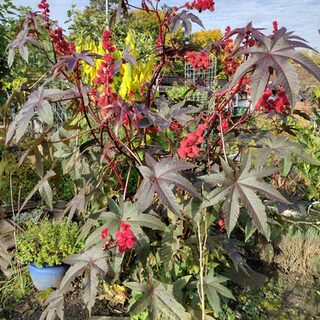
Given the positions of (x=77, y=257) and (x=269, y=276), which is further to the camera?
(x=269, y=276)

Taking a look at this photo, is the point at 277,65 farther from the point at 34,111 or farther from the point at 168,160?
the point at 34,111

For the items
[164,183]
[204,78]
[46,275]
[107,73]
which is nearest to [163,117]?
[107,73]

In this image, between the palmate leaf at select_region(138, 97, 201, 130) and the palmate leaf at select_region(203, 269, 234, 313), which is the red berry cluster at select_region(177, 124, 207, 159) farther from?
the palmate leaf at select_region(203, 269, 234, 313)

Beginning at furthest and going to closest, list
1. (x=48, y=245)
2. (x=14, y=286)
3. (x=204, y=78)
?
(x=14, y=286), (x=48, y=245), (x=204, y=78)

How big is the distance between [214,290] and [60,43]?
1.41 metres

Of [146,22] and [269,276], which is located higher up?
[146,22]

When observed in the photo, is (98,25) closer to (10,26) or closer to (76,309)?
(10,26)

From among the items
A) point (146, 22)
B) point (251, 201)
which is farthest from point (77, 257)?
point (146, 22)

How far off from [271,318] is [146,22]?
60.4ft

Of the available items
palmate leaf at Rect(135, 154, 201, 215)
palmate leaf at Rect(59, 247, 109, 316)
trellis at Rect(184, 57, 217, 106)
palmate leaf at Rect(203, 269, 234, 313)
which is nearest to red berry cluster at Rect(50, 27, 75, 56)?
trellis at Rect(184, 57, 217, 106)

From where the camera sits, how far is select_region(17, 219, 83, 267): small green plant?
234 centimetres

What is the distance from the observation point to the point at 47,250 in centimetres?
238

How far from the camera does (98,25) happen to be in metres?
7.29

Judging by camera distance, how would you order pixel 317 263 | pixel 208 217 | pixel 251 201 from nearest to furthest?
pixel 251 201, pixel 208 217, pixel 317 263
